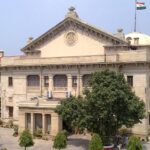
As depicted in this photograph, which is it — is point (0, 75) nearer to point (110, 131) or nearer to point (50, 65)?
point (50, 65)

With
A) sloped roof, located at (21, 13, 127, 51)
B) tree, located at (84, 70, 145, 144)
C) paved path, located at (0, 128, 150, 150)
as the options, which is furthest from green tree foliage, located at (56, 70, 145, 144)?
sloped roof, located at (21, 13, 127, 51)

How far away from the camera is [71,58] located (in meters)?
45.3

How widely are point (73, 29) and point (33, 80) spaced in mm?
7416

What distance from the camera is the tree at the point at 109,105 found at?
34.2 metres

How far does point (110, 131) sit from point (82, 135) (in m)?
7.80

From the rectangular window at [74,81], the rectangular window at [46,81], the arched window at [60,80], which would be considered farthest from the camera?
the rectangular window at [46,81]

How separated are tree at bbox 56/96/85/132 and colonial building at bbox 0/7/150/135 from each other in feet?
14.9

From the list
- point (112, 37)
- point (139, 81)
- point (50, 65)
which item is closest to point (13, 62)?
point (50, 65)

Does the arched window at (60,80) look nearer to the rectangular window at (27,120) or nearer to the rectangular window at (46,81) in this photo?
the rectangular window at (46,81)

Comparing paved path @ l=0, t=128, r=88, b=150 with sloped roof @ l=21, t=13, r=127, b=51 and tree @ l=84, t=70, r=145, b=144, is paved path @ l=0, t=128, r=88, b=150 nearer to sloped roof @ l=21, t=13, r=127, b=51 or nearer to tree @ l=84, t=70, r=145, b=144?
tree @ l=84, t=70, r=145, b=144

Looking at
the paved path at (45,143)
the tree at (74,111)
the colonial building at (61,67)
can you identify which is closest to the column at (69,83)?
the colonial building at (61,67)

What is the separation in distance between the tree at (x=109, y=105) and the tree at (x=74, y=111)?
550mm

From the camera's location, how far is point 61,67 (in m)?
45.8

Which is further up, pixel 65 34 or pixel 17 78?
pixel 65 34
